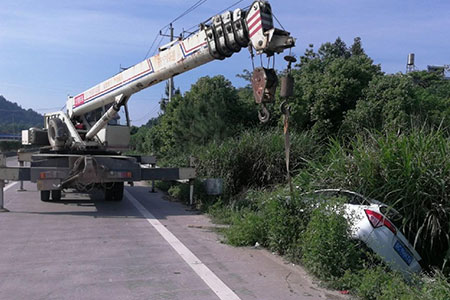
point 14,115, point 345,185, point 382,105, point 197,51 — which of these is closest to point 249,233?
point 345,185

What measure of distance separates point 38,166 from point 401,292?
8.63 meters

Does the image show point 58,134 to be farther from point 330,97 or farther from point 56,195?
point 330,97

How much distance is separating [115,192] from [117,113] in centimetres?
225

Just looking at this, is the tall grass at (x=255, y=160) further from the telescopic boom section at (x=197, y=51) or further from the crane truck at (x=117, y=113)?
the telescopic boom section at (x=197, y=51)

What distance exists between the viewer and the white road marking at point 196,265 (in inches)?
204

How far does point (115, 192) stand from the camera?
12.6 meters

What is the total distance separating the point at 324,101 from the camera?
1681 centimetres

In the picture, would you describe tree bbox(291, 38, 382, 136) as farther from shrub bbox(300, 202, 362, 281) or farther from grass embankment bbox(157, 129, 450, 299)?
shrub bbox(300, 202, 362, 281)

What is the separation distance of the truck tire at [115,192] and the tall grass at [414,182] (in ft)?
22.6

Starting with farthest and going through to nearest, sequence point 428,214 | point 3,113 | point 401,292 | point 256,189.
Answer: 1. point 3,113
2. point 256,189
3. point 428,214
4. point 401,292

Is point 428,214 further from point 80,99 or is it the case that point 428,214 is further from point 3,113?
point 3,113

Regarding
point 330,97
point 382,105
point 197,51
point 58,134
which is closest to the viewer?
point 197,51

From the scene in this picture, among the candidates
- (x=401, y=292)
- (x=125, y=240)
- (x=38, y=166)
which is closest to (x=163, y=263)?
(x=125, y=240)

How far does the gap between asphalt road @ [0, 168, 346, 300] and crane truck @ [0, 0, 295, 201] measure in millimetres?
1009
